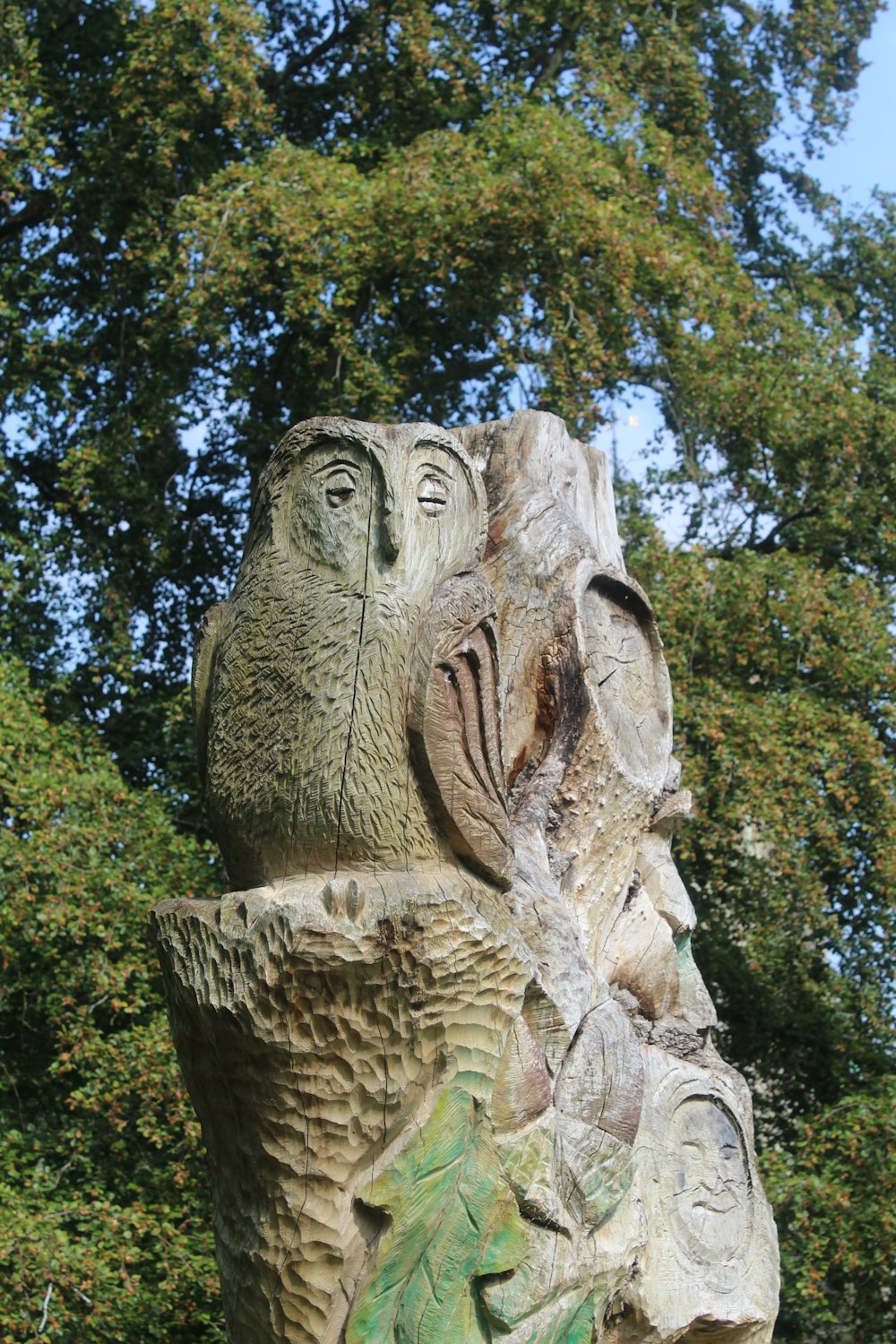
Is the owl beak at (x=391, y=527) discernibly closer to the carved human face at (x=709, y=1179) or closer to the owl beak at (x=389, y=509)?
the owl beak at (x=389, y=509)

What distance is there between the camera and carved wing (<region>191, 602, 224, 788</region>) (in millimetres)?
2973

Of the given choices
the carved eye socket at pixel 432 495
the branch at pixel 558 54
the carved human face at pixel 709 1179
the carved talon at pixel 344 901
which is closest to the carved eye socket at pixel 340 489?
the carved eye socket at pixel 432 495

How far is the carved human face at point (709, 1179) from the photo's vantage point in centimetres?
317

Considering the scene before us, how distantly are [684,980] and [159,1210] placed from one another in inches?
153

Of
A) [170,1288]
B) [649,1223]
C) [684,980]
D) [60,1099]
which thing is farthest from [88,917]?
[649,1223]

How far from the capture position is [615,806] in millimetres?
3598

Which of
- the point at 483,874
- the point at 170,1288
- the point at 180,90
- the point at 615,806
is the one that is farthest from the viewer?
the point at 180,90

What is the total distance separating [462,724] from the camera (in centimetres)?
276

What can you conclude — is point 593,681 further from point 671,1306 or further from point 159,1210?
point 159,1210

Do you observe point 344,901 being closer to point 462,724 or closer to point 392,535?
point 462,724

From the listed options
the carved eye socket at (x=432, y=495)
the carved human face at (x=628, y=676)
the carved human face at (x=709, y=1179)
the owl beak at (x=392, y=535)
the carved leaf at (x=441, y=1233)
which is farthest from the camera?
the carved human face at (x=628, y=676)

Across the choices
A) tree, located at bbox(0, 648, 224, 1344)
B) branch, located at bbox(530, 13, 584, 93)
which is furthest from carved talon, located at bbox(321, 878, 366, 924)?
branch, located at bbox(530, 13, 584, 93)

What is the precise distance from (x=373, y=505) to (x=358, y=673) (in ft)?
1.08

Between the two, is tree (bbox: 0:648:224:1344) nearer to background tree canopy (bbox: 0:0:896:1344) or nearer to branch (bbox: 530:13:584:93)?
background tree canopy (bbox: 0:0:896:1344)
